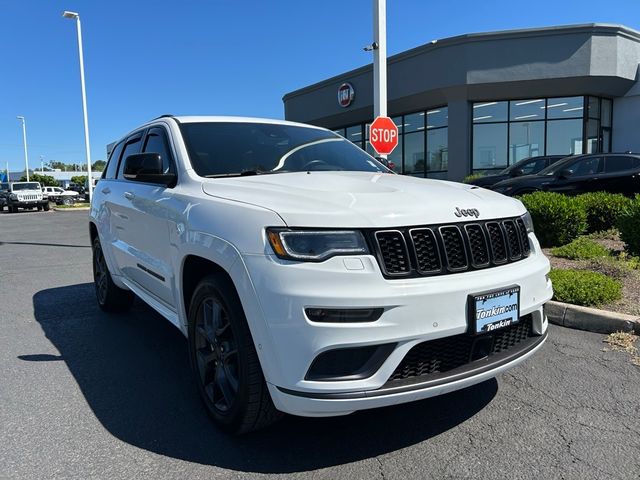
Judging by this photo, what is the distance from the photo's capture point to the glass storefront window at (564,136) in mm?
21344

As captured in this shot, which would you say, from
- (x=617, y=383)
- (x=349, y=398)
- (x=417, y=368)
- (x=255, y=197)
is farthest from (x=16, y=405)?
(x=617, y=383)

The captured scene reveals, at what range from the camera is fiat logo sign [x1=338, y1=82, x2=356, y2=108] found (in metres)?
24.9

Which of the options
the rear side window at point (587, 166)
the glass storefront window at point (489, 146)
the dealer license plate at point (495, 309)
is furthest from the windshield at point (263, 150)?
the glass storefront window at point (489, 146)

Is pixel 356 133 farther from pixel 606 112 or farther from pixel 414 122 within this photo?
pixel 606 112

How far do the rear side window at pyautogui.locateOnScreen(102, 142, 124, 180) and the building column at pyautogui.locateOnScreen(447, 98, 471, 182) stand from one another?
18294mm

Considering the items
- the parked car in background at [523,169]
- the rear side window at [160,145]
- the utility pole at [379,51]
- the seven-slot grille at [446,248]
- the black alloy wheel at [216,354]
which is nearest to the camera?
the seven-slot grille at [446,248]

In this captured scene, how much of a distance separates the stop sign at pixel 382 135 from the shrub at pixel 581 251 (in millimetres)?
3753

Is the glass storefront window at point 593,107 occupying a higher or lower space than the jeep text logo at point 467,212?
higher

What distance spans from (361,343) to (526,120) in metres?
22.2

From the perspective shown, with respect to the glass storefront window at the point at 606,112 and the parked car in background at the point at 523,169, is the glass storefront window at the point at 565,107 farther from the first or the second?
the parked car in background at the point at 523,169

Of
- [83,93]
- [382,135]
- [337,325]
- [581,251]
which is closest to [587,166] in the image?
[382,135]

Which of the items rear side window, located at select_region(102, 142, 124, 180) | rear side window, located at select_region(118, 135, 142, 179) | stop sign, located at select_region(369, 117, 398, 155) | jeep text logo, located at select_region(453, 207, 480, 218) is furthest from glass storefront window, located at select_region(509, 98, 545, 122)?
jeep text logo, located at select_region(453, 207, 480, 218)

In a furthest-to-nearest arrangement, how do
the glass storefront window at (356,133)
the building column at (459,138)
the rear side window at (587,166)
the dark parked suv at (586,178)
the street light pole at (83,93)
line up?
the street light pole at (83,93) → the glass storefront window at (356,133) → the building column at (459,138) → the rear side window at (587,166) → the dark parked suv at (586,178)

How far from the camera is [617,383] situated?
342cm
